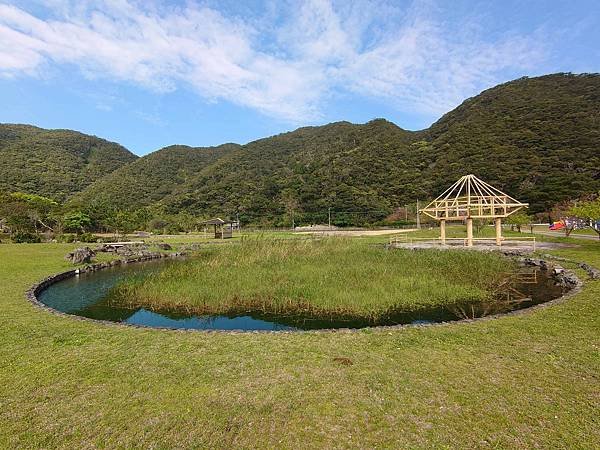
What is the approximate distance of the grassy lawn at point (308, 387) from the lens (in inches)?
120

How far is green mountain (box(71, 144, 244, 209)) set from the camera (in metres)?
62.7

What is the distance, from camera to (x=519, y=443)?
287cm

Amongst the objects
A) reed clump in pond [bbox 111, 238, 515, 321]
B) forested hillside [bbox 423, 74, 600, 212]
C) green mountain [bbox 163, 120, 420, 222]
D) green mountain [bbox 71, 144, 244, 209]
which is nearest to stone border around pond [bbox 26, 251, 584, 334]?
reed clump in pond [bbox 111, 238, 515, 321]

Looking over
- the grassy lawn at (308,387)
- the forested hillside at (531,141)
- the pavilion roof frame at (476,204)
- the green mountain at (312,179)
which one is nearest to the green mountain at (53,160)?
the green mountain at (312,179)

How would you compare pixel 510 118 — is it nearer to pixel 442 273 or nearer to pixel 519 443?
pixel 442 273

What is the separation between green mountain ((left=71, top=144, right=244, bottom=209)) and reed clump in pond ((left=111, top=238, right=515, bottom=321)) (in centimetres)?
5128

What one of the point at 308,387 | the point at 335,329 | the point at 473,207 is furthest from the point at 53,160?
the point at 308,387

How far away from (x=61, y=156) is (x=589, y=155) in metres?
90.8

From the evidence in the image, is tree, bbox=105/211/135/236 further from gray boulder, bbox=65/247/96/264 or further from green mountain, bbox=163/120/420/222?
green mountain, bbox=163/120/420/222

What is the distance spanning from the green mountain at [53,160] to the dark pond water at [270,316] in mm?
54900

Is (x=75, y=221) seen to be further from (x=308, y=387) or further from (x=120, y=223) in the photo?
(x=308, y=387)

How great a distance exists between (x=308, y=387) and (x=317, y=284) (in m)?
5.73

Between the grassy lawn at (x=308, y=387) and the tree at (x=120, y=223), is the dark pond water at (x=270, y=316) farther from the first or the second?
the tree at (x=120, y=223)

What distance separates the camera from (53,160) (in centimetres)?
6956
